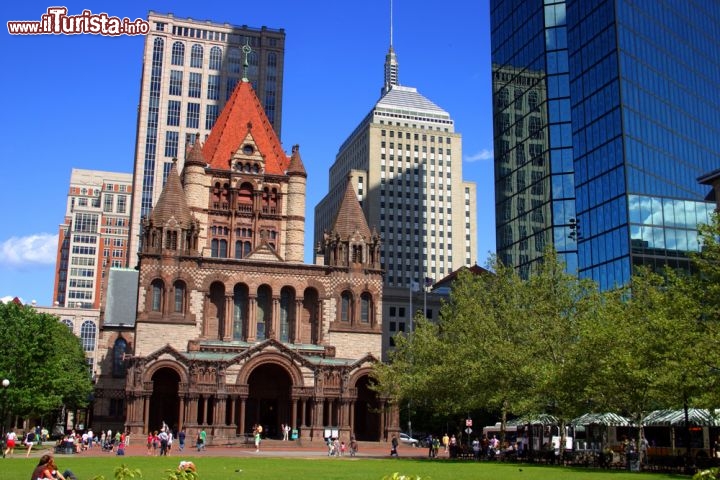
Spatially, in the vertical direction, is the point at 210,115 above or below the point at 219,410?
above

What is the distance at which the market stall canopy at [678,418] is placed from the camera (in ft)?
142

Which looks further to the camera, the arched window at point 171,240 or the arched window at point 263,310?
the arched window at point 263,310

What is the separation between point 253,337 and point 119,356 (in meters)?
28.3

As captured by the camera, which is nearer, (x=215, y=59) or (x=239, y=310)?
(x=239, y=310)

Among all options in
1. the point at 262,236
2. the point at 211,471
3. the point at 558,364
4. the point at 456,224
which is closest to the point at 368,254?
the point at 262,236

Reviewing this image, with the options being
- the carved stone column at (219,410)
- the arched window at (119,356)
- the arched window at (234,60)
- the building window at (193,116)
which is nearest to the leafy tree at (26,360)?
the carved stone column at (219,410)

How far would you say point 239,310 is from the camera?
7875cm

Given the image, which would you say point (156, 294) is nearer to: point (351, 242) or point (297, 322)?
point (297, 322)

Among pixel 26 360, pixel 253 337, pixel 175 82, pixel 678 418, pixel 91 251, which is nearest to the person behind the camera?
pixel 678 418

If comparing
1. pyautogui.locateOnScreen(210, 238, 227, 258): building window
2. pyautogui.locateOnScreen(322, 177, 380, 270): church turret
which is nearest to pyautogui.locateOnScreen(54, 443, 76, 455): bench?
pyautogui.locateOnScreen(322, 177, 380, 270): church turret

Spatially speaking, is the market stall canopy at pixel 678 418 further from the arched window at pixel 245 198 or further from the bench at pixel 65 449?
the arched window at pixel 245 198

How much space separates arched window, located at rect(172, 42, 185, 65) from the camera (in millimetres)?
144250

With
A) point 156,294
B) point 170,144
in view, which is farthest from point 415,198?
point 156,294

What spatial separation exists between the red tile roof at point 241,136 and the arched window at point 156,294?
65.9ft
